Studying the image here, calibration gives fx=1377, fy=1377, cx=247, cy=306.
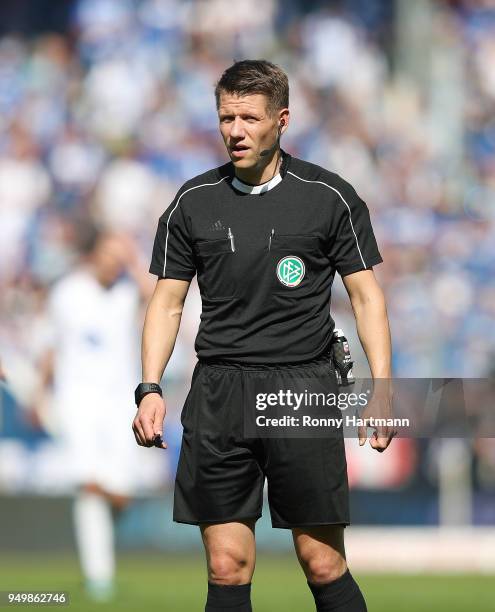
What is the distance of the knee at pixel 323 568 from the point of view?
4664mm

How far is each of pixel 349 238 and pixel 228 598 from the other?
4.22ft

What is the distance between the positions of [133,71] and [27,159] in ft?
4.02

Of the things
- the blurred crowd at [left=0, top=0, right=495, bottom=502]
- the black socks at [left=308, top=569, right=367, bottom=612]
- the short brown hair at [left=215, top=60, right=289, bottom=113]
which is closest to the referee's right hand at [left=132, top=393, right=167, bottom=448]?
the black socks at [left=308, top=569, right=367, bottom=612]

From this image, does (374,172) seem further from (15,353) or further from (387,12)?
(15,353)

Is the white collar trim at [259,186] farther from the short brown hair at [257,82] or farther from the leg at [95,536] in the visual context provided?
the leg at [95,536]

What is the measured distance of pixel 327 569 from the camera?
466cm

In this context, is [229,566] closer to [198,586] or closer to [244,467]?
[244,467]

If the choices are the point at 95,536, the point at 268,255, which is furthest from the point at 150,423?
the point at 95,536

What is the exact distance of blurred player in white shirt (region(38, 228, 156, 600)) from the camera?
914cm

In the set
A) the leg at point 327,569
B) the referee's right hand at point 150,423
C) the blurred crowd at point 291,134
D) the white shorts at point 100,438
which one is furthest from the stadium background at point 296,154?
the referee's right hand at point 150,423

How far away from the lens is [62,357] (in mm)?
9430

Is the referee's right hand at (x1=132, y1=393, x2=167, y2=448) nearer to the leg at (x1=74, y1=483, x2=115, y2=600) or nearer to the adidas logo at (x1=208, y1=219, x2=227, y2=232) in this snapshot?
the adidas logo at (x1=208, y1=219, x2=227, y2=232)

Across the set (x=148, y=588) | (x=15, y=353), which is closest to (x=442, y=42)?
(x=15, y=353)

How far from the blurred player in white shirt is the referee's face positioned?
439 cm
